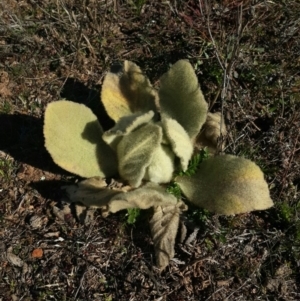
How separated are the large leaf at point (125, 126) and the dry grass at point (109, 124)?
0.42 metres

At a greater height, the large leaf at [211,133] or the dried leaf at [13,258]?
the large leaf at [211,133]

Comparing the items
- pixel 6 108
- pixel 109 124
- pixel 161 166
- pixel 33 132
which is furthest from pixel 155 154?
pixel 6 108

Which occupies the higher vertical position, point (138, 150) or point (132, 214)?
point (138, 150)

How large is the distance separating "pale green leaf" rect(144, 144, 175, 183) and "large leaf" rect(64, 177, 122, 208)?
19 cm

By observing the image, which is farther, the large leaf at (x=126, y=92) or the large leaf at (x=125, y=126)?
the large leaf at (x=126, y=92)

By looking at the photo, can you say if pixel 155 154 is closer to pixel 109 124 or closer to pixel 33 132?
pixel 109 124

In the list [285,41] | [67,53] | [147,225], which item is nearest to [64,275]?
[147,225]

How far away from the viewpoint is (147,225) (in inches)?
109

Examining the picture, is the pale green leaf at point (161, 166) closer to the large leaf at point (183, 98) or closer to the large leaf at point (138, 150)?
the large leaf at point (138, 150)

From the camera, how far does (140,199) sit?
2389 millimetres

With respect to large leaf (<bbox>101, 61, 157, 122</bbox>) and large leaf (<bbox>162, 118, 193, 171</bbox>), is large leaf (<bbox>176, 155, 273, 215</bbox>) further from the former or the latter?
large leaf (<bbox>101, 61, 157, 122</bbox>)

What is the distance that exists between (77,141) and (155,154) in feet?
1.50

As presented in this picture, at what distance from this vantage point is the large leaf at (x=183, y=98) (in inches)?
106

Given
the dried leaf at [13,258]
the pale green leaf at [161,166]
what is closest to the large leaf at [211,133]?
the pale green leaf at [161,166]
